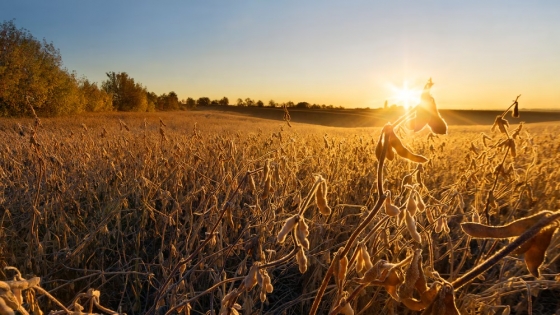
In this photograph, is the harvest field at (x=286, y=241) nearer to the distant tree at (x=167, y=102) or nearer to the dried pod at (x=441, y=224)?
the dried pod at (x=441, y=224)

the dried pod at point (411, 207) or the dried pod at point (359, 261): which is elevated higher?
the dried pod at point (411, 207)

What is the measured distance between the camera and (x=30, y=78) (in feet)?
87.9

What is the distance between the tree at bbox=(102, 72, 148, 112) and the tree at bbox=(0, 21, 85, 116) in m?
16.1

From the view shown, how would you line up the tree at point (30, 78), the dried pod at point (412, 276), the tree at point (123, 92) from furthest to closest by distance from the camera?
the tree at point (123, 92) < the tree at point (30, 78) < the dried pod at point (412, 276)

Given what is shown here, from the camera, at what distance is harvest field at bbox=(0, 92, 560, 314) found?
955 millimetres

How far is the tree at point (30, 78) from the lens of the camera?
25812mm

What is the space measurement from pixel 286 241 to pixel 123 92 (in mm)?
49594

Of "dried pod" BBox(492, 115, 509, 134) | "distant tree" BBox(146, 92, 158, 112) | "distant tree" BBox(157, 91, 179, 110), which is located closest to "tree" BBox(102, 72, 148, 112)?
"distant tree" BBox(146, 92, 158, 112)

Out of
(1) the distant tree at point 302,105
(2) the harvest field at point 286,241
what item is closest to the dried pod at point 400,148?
(2) the harvest field at point 286,241

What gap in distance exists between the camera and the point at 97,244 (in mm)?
2973

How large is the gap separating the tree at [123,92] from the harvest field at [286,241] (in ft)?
145

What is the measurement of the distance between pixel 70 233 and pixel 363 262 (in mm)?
3071

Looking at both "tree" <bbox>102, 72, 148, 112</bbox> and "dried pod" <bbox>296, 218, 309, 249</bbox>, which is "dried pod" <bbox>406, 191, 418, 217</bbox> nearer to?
"dried pod" <bbox>296, 218, 309, 249</bbox>

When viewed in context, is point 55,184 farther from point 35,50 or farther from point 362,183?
point 35,50
